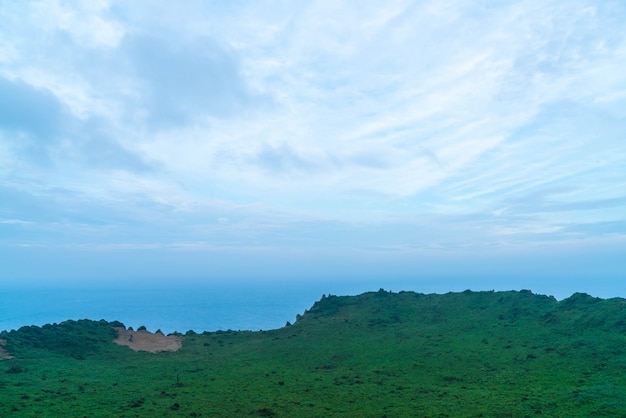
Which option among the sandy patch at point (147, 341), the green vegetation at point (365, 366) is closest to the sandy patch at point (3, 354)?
the green vegetation at point (365, 366)

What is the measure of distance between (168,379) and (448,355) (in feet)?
84.2

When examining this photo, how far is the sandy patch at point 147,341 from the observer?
171 ft

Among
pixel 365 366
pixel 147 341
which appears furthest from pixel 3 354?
pixel 365 366

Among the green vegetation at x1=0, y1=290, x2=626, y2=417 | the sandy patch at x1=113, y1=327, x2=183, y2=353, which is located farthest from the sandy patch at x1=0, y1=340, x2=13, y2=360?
the sandy patch at x1=113, y1=327, x2=183, y2=353

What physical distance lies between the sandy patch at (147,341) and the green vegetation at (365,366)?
5.06 feet

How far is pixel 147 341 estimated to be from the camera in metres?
55.2

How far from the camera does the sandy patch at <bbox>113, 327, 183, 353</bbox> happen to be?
52.1 metres

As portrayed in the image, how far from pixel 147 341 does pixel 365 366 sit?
29582 mm

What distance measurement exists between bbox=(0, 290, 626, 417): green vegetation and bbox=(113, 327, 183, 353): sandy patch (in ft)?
5.06

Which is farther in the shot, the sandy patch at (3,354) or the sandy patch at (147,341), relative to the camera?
the sandy patch at (147,341)

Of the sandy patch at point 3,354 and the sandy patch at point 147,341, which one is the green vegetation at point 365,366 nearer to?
the sandy patch at point 3,354

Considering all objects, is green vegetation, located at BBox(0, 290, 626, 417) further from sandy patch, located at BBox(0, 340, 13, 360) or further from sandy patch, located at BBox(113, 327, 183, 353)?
sandy patch, located at BBox(113, 327, 183, 353)

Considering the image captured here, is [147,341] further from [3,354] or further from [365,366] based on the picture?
[365,366]

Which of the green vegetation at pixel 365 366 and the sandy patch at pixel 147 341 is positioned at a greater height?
the sandy patch at pixel 147 341
